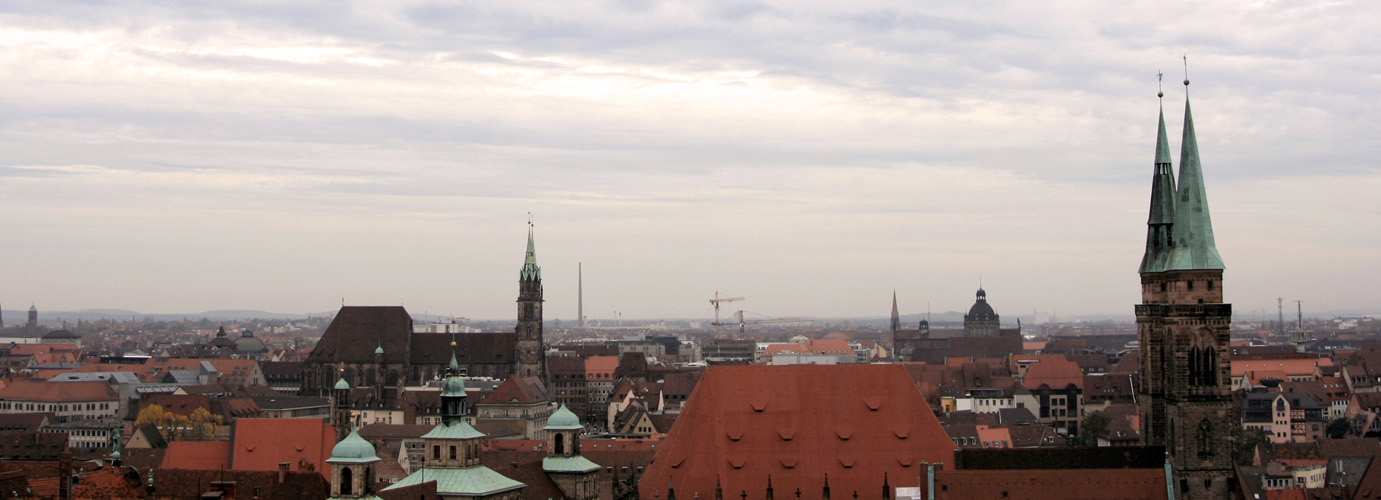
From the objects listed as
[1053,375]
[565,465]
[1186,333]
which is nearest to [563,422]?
[565,465]

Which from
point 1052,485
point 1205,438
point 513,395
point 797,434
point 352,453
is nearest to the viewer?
point 352,453

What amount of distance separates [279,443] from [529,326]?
87950 mm

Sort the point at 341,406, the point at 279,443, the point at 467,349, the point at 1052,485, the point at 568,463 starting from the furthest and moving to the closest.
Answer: the point at 467,349 < the point at 341,406 < the point at 279,443 < the point at 568,463 < the point at 1052,485

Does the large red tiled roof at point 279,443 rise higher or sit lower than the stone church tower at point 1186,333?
lower

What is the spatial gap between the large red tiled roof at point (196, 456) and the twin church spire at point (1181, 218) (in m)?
58.8

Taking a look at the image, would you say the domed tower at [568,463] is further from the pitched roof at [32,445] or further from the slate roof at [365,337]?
the slate roof at [365,337]

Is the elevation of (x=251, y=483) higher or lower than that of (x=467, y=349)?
lower

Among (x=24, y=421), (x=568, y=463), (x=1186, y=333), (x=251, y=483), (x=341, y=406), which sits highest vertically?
(x=1186, y=333)

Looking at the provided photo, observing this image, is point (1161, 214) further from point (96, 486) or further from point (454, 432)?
point (96, 486)

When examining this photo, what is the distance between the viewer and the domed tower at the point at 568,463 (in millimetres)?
78375

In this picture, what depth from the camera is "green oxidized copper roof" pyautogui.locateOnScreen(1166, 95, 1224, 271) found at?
7131cm

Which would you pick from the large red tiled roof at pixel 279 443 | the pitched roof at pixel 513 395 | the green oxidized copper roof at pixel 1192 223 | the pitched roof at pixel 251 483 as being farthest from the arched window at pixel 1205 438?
the pitched roof at pixel 513 395

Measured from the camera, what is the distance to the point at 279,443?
98.8 metres

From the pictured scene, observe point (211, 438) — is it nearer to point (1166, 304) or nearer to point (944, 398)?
point (944, 398)
